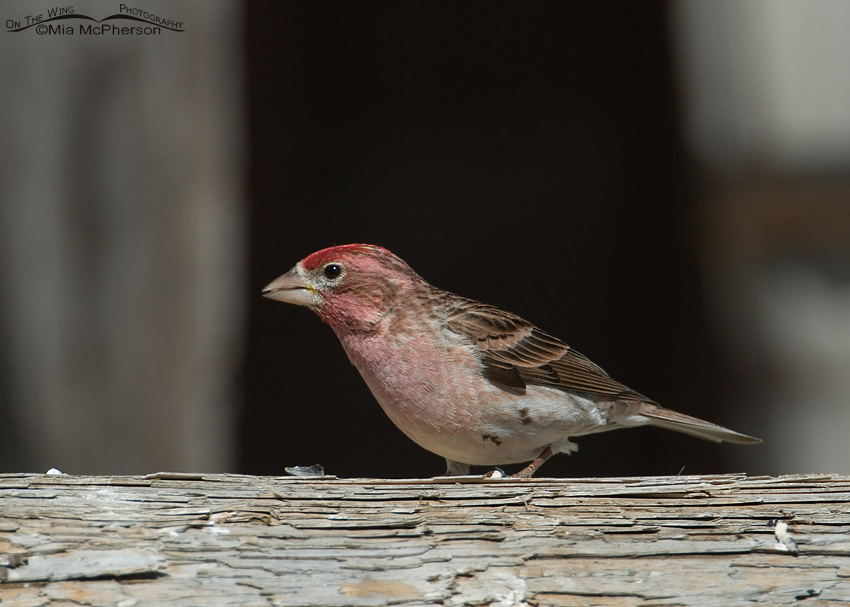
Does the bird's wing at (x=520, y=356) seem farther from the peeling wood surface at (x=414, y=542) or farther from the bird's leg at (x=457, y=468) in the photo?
the peeling wood surface at (x=414, y=542)

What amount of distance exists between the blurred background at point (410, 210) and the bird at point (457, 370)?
1.05 m

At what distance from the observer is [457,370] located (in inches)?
126

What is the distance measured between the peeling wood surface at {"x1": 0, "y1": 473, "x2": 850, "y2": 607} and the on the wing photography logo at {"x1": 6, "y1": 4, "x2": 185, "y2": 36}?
7.69 ft

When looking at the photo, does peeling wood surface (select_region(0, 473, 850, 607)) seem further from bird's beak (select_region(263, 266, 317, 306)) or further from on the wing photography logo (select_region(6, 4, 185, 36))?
on the wing photography logo (select_region(6, 4, 185, 36))

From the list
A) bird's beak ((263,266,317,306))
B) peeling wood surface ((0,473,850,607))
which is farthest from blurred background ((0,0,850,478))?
peeling wood surface ((0,473,850,607))

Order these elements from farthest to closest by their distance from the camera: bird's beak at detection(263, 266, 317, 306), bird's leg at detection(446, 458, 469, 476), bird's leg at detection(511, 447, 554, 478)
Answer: bird's leg at detection(446, 458, 469, 476), bird's beak at detection(263, 266, 317, 306), bird's leg at detection(511, 447, 554, 478)

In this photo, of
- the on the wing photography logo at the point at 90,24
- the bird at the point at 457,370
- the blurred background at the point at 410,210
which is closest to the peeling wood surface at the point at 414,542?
the bird at the point at 457,370

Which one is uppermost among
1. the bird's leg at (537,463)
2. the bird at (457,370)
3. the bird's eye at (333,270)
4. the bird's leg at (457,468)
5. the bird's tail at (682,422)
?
the bird's eye at (333,270)

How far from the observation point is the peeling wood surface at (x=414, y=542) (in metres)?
1.82

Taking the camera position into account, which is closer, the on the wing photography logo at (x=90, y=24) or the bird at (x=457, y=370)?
the bird at (x=457, y=370)

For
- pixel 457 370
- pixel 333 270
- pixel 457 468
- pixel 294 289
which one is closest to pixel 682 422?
pixel 457 468

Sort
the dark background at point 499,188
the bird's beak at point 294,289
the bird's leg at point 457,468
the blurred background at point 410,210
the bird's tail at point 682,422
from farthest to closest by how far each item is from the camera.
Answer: the dark background at point 499,188
the blurred background at point 410,210
the bird's tail at point 682,422
the bird's leg at point 457,468
the bird's beak at point 294,289

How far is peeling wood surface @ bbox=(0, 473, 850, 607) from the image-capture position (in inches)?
71.7

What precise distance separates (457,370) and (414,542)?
1299mm
